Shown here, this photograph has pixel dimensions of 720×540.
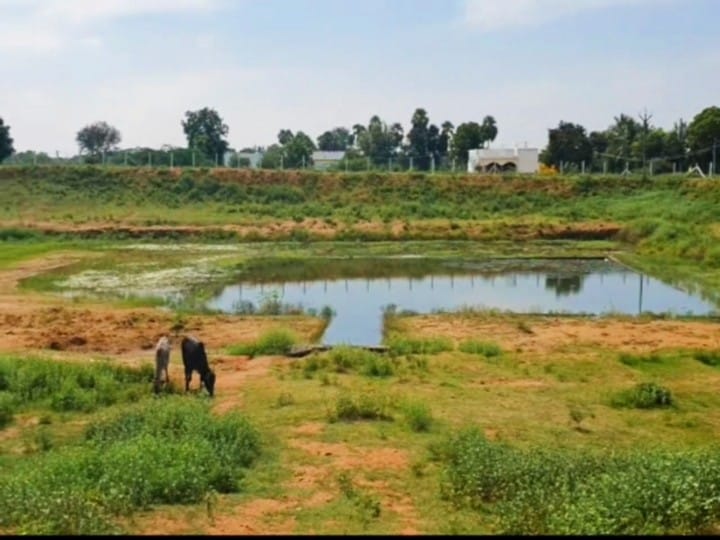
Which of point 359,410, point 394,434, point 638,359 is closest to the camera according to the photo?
point 394,434

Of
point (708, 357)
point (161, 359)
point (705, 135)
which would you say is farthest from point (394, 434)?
point (705, 135)

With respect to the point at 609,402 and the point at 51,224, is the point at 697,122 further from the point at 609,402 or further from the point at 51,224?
the point at 609,402

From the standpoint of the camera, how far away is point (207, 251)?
39.1m

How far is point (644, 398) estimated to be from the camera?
13.6 metres

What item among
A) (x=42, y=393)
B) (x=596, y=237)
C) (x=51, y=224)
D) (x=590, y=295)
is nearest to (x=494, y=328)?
(x=590, y=295)

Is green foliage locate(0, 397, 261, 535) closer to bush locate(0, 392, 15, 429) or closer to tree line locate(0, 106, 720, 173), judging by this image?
bush locate(0, 392, 15, 429)

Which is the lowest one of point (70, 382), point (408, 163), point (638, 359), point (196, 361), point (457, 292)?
point (457, 292)

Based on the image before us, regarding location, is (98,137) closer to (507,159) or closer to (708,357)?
(507,159)

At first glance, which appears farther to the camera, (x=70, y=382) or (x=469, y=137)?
(x=469, y=137)

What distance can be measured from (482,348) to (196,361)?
20.6 ft

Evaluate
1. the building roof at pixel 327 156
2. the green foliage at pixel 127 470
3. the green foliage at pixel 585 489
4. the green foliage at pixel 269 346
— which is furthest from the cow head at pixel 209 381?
the building roof at pixel 327 156

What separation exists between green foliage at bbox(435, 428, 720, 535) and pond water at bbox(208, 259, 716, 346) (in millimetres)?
9845

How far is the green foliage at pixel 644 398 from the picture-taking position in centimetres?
1362

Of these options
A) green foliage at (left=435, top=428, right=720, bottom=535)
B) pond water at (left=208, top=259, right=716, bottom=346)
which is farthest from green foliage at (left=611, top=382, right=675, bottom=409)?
pond water at (left=208, top=259, right=716, bottom=346)
